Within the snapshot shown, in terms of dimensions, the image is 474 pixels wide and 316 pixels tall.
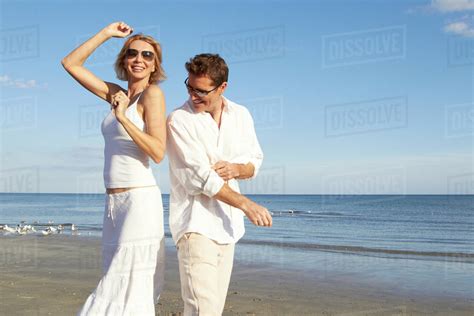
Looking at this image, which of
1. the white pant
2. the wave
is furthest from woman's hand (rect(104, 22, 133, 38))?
the wave

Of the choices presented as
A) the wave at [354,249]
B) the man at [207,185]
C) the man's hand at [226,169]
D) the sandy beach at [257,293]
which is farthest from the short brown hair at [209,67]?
the wave at [354,249]

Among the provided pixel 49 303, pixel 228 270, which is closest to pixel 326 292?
pixel 49 303

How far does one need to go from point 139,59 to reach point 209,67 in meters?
0.50

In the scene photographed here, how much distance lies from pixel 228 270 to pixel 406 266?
9.18m

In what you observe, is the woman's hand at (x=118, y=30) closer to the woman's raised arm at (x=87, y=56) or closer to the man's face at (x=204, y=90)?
the woman's raised arm at (x=87, y=56)

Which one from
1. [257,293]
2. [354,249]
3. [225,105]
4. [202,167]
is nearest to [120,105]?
[202,167]

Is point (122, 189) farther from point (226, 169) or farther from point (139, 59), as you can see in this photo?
point (139, 59)

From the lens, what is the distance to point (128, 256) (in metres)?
3.58

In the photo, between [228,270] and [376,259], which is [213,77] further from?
[376,259]

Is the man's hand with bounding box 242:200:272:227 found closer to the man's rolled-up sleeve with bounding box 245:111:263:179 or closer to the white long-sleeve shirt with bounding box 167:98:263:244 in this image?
the white long-sleeve shirt with bounding box 167:98:263:244

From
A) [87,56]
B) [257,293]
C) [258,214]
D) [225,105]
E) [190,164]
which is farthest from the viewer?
[257,293]

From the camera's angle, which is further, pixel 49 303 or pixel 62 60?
pixel 49 303

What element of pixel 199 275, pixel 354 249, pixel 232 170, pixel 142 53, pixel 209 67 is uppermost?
pixel 142 53

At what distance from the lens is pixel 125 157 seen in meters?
3.54
